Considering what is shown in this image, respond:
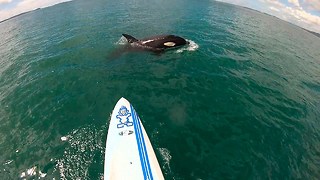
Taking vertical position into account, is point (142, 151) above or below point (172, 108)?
above

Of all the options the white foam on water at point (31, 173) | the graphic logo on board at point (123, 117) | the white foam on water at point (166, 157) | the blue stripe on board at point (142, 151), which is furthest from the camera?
the graphic logo on board at point (123, 117)

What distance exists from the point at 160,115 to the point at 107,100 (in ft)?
21.6

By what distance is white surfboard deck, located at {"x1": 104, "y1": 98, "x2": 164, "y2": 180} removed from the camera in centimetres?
1614

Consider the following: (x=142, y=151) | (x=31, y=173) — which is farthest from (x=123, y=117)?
(x=31, y=173)

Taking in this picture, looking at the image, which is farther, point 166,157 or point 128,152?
point 166,157

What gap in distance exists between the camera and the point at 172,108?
24.3m

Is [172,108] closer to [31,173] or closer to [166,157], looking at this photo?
[166,157]

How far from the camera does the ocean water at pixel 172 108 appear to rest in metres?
18.5

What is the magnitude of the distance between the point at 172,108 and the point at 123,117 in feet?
18.4

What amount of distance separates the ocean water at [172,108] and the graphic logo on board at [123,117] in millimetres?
1632

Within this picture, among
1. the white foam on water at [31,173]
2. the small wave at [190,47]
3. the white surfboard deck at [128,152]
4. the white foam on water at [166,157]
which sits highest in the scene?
the white surfboard deck at [128,152]

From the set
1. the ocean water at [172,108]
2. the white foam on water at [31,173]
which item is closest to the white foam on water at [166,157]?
the ocean water at [172,108]

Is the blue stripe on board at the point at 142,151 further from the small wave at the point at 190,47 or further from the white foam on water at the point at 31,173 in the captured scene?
the small wave at the point at 190,47

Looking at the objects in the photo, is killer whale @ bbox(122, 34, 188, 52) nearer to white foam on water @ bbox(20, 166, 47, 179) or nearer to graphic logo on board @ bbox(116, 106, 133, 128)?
graphic logo on board @ bbox(116, 106, 133, 128)
